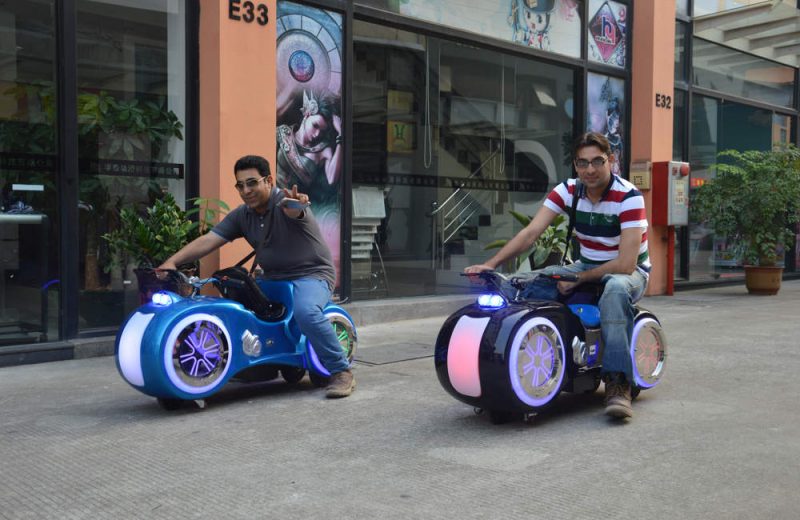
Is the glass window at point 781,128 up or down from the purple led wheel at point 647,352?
up

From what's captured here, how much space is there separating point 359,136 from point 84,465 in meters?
6.05

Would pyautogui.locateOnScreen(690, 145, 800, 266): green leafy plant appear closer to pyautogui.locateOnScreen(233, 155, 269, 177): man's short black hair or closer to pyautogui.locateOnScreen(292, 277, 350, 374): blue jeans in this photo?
pyautogui.locateOnScreen(292, 277, 350, 374): blue jeans

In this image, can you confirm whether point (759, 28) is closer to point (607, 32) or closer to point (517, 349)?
→ point (607, 32)

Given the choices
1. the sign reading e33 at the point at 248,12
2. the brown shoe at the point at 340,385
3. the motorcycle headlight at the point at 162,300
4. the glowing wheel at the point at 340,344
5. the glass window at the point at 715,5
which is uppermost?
the glass window at the point at 715,5

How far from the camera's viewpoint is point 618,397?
448cm

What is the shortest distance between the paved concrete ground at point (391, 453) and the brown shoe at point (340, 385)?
0.07m

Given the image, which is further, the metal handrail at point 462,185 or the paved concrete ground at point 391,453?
the metal handrail at point 462,185

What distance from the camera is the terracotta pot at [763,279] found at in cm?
1273

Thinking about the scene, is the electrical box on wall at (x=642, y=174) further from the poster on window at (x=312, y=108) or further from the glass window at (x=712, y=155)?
the poster on window at (x=312, y=108)

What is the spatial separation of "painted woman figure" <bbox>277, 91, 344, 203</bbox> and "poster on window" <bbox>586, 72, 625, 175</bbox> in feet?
15.5

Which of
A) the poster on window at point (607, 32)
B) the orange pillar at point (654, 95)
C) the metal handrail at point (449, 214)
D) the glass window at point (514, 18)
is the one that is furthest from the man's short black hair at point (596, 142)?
the orange pillar at point (654, 95)

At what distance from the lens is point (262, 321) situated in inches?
202

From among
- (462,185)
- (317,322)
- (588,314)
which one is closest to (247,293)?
(317,322)

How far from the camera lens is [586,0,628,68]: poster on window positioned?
1174 centimetres
